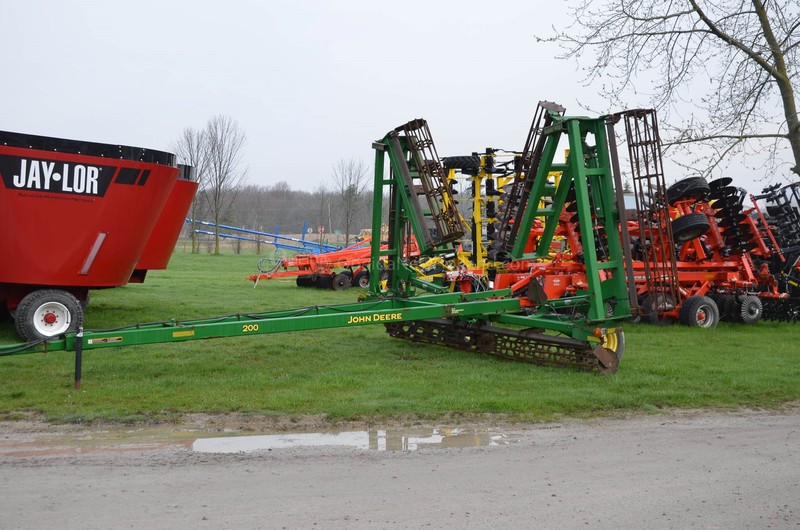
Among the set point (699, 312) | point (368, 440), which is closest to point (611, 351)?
point (368, 440)

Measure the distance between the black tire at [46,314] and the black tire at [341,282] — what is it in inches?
456

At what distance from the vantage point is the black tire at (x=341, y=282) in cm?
2198

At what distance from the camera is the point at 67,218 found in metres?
10.2

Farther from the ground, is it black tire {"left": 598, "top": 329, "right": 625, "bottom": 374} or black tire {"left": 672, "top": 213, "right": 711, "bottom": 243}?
black tire {"left": 672, "top": 213, "right": 711, "bottom": 243}

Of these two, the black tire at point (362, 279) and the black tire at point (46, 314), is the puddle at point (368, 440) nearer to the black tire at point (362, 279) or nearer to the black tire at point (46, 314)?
the black tire at point (46, 314)

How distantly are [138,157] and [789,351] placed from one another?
9515 millimetres

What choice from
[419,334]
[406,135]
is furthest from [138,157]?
[419,334]

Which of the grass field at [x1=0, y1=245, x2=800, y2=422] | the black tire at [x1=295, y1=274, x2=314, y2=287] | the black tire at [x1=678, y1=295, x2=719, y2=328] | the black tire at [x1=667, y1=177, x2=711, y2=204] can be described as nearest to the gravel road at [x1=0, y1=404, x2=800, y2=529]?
the grass field at [x1=0, y1=245, x2=800, y2=422]

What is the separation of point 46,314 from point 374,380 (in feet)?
16.6

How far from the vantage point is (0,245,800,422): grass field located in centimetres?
714

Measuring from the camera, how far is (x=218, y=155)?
40.8 metres

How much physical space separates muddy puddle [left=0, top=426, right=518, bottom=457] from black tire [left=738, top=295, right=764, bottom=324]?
8848 millimetres

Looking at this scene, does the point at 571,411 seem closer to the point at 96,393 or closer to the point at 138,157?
the point at 96,393

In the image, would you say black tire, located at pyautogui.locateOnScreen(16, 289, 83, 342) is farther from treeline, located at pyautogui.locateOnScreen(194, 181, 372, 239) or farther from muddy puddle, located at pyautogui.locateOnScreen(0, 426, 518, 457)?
treeline, located at pyautogui.locateOnScreen(194, 181, 372, 239)
